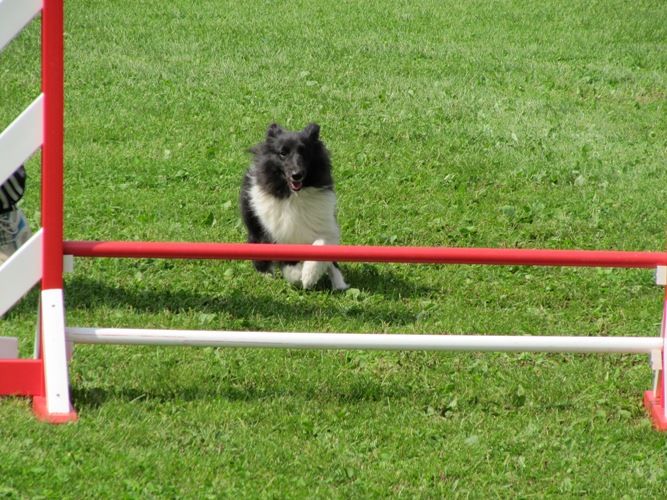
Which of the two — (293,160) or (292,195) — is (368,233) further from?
(293,160)

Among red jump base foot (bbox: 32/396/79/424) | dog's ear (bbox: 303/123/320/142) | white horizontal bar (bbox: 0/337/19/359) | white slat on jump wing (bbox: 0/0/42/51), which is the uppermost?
white slat on jump wing (bbox: 0/0/42/51)

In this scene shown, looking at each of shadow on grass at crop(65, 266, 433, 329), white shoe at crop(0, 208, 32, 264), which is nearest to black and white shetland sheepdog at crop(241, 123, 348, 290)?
shadow on grass at crop(65, 266, 433, 329)

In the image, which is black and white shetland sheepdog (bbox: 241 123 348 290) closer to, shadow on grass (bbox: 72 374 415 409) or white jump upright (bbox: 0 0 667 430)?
shadow on grass (bbox: 72 374 415 409)

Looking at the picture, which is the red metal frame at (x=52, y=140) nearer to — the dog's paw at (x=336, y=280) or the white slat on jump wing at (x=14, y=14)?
the white slat on jump wing at (x=14, y=14)

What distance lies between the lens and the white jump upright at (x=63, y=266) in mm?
4766

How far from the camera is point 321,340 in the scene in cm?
496

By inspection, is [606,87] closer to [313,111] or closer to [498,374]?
[313,111]

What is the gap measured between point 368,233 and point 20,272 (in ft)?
11.1

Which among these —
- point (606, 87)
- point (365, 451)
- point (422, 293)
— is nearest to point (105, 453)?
point (365, 451)

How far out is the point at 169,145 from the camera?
9.66 metres

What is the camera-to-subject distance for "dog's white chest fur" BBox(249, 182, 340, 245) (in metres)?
7.05

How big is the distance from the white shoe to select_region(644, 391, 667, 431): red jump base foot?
343 centimetres

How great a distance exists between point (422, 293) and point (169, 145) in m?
3.54

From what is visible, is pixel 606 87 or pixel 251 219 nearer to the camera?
pixel 251 219
